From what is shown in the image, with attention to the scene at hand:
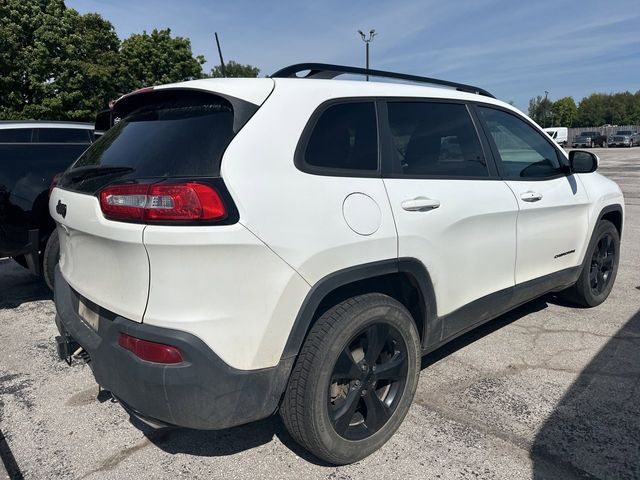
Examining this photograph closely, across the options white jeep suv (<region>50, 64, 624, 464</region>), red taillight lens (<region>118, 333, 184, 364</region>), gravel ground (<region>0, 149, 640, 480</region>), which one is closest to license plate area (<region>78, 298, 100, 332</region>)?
white jeep suv (<region>50, 64, 624, 464</region>)

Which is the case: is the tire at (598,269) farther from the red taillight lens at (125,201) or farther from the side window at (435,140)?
the red taillight lens at (125,201)

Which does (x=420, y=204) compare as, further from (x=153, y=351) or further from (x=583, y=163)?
(x=583, y=163)

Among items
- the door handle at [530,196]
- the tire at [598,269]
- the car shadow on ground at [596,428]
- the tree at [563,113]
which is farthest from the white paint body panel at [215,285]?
the tree at [563,113]

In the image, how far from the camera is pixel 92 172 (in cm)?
231

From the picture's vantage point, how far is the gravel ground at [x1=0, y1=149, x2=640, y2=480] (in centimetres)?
236

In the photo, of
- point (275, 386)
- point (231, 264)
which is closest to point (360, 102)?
point (231, 264)

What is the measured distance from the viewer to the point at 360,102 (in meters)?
2.47

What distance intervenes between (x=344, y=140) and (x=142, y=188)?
0.95 meters

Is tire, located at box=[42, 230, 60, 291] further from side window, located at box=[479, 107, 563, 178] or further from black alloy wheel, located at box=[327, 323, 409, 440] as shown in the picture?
side window, located at box=[479, 107, 563, 178]

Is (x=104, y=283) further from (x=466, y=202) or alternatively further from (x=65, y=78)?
(x=65, y=78)

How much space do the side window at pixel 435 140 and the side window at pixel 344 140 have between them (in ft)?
0.56

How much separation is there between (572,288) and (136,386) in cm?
381

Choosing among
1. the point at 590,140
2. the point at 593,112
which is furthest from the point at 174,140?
the point at 593,112

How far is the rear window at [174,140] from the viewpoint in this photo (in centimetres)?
195
